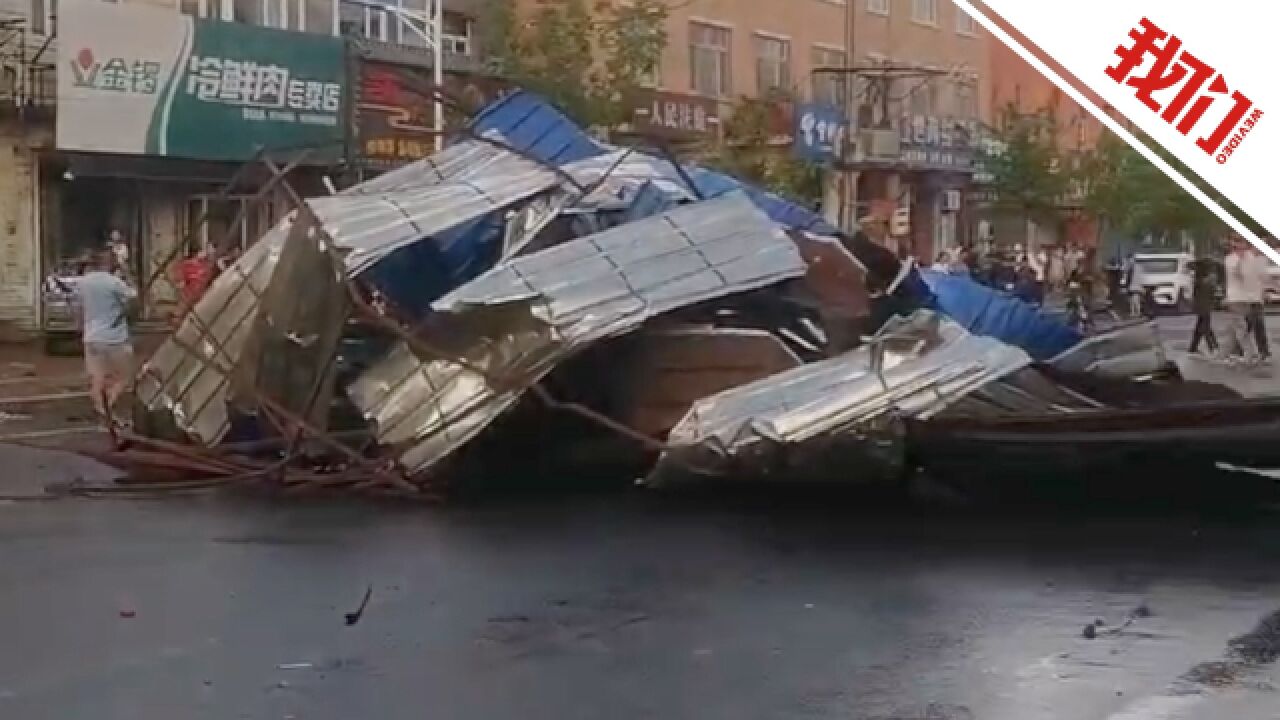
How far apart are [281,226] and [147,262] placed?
15.8 meters

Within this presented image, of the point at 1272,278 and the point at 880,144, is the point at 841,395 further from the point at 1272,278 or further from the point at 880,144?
the point at 880,144

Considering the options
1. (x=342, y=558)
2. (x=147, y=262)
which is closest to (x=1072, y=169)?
(x=147, y=262)

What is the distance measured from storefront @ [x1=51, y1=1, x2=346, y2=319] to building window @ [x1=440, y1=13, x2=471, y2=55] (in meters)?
5.07

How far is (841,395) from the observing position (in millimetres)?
12484

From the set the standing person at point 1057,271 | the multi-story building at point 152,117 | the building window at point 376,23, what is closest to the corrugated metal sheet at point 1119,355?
the multi-story building at point 152,117

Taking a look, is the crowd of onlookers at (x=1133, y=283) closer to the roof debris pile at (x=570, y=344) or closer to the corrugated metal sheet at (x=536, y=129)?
the corrugated metal sheet at (x=536, y=129)

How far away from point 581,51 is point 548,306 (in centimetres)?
2169

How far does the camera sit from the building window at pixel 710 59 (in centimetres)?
4234

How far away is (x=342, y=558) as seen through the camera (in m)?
11.0

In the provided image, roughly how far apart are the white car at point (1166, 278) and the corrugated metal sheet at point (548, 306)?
31122 mm

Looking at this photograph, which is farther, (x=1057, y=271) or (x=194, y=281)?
(x=1057, y=271)

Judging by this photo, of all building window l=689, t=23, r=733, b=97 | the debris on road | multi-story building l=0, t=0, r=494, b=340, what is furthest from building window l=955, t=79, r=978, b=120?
the debris on road

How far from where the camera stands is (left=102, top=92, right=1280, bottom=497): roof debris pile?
494 inches

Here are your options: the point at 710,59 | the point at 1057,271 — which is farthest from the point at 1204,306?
the point at 710,59
